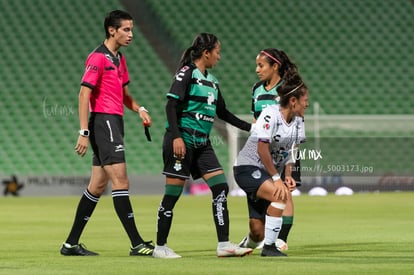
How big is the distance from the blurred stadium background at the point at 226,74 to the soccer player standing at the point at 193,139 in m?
12.7

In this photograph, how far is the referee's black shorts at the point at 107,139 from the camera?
8.18 m

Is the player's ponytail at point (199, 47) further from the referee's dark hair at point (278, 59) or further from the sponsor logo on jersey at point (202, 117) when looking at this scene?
the referee's dark hair at point (278, 59)

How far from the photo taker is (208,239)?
1013cm

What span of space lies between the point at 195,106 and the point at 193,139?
265 millimetres

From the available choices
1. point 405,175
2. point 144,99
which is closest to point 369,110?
point 405,175

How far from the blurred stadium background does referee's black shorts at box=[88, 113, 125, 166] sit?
489 inches

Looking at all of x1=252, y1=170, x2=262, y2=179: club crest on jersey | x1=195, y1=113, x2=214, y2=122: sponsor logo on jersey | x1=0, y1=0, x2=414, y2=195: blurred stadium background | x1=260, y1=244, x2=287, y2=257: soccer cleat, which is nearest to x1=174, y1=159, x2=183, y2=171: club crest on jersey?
x1=195, y1=113, x2=214, y2=122: sponsor logo on jersey

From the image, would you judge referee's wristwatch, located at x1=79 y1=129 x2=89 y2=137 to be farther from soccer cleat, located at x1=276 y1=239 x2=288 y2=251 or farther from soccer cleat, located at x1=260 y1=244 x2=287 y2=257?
soccer cleat, located at x1=276 y1=239 x2=288 y2=251

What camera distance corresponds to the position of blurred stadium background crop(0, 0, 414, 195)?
2148cm

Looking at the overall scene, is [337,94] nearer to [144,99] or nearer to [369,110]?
[369,110]

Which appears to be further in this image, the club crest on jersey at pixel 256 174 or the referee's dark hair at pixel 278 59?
the referee's dark hair at pixel 278 59

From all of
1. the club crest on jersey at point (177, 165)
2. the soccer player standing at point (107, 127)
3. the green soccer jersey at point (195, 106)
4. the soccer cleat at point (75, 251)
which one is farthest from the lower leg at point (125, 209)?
the green soccer jersey at point (195, 106)

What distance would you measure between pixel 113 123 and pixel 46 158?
13.7 meters

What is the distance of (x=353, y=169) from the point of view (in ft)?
68.6
